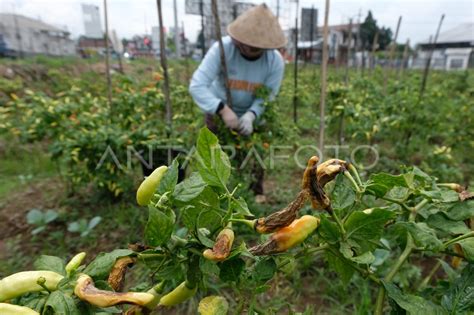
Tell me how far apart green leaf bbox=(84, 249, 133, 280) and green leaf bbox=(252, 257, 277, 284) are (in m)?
0.17

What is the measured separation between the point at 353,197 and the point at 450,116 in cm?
375

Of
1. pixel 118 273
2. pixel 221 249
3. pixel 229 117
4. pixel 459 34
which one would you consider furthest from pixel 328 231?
pixel 459 34

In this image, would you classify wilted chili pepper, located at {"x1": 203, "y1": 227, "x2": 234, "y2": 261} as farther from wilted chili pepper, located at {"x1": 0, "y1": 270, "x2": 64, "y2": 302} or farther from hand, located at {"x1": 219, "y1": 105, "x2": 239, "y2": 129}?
hand, located at {"x1": 219, "y1": 105, "x2": 239, "y2": 129}

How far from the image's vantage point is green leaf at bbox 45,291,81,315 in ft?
1.17

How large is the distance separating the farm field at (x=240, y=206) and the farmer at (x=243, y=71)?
0.16m

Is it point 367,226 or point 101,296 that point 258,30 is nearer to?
point 367,226

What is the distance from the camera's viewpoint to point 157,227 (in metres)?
0.40

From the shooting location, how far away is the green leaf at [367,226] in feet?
1.44

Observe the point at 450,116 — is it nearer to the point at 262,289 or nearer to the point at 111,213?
the point at 111,213

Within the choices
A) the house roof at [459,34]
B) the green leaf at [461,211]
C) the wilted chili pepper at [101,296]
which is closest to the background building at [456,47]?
the house roof at [459,34]

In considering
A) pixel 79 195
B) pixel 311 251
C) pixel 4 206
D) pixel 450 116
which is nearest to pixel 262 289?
pixel 311 251

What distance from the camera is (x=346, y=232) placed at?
464 mm

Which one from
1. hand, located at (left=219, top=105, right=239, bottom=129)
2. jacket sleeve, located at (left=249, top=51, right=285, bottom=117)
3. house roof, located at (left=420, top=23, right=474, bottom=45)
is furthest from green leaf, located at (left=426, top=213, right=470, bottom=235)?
house roof, located at (left=420, top=23, right=474, bottom=45)

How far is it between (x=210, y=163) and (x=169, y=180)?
0.06 metres
